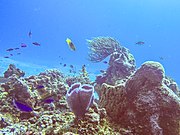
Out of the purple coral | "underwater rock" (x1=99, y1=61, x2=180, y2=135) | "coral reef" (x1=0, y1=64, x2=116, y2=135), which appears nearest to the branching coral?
"coral reef" (x1=0, y1=64, x2=116, y2=135)

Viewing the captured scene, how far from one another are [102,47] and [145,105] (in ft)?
30.7

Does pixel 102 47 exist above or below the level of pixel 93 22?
below

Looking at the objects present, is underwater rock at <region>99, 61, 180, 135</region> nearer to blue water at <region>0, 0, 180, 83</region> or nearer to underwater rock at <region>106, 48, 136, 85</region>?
underwater rock at <region>106, 48, 136, 85</region>

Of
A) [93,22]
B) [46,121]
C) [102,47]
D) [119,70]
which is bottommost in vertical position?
[46,121]

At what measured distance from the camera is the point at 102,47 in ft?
44.6

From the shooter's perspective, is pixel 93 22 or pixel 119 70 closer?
pixel 119 70

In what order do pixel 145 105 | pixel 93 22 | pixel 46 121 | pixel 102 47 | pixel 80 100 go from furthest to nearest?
pixel 93 22, pixel 102 47, pixel 145 105, pixel 46 121, pixel 80 100

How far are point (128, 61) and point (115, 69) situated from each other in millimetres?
1091

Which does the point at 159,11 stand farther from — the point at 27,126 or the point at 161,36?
the point at 27,126

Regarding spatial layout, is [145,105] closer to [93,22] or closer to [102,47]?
[102,47]

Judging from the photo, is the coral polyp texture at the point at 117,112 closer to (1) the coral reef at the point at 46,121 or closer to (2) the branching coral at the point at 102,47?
(1) the coral reef at the point at 46,121

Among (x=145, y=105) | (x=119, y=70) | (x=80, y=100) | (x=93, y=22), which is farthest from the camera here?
(x=93, y=22)

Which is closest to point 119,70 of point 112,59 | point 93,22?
point 112,59

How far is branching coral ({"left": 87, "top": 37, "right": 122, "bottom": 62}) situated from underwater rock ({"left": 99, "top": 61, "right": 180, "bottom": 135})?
8.59 meters
